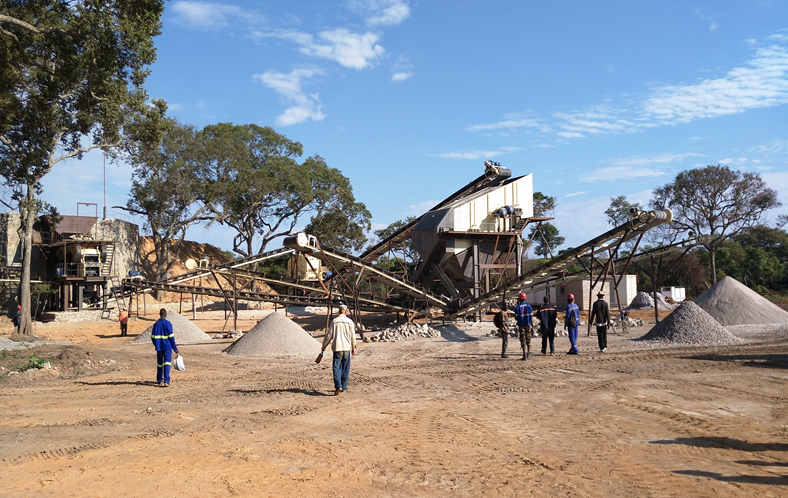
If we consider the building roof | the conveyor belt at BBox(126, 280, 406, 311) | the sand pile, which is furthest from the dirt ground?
the building roof

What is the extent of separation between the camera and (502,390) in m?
9.48

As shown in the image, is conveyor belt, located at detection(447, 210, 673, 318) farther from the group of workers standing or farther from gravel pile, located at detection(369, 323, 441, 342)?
the group of workers standing

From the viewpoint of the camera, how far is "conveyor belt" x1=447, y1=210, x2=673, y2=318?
1725cm

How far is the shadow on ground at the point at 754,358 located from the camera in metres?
11.3

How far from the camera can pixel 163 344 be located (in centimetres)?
1050

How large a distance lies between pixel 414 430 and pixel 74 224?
123 ft

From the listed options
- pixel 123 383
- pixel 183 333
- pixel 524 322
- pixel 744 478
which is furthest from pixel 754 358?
pixel 183 333

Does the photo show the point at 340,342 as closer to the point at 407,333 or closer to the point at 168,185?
the point at 407,333

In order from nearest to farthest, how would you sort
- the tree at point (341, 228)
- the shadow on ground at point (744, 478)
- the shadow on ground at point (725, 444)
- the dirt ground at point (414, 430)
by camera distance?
the shadow on ground at point (744, 478) → the dirt ground at point (414, 430) → the shadow on ground at point (725, 444) → the tree at point (341, 228)

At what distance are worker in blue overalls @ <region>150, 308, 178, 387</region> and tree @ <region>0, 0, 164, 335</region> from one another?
906cm

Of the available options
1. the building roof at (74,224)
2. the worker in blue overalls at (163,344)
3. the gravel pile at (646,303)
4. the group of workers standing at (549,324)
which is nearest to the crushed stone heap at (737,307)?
the group of workers standing at (549,324)

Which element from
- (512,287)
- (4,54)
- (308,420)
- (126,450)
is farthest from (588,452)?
(4,54)

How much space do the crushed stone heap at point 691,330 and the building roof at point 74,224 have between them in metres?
35.6

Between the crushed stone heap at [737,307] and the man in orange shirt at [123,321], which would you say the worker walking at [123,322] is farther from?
the crushed stone heap at [737,307]
